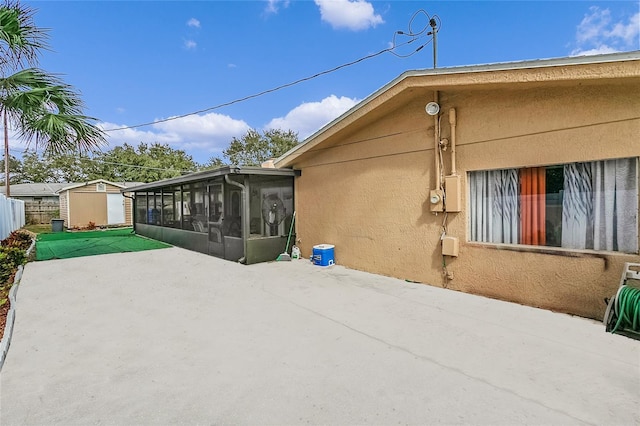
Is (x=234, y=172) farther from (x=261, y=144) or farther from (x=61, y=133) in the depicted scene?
(x=261, y=144)

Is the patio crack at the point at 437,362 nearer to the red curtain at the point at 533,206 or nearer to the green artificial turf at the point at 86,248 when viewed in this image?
the red curtain at the point at 533,206

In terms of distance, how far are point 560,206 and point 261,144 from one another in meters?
27.2

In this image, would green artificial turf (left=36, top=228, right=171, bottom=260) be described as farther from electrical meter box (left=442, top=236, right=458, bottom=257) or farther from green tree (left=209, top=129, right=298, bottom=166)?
green tree (left=209, top=129, right=298, bottom=166)

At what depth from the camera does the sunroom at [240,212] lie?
7938mm

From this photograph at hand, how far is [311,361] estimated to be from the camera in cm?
299

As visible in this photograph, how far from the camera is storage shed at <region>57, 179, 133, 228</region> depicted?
58.6 feet

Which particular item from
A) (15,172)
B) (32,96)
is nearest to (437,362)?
(32,96)

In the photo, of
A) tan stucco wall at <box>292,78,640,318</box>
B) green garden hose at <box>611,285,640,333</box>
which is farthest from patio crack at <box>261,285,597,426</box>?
tan stucco wall at <box>292,78,640,318</box>

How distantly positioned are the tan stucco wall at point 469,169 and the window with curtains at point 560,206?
171 millimetres

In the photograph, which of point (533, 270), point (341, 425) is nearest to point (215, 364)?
point (341, 425)

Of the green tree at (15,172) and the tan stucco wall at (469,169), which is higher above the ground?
the green tree at (15,172)

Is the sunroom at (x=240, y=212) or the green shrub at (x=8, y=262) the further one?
the sunroom at (x=240, y=212)

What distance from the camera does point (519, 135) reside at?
4.59m

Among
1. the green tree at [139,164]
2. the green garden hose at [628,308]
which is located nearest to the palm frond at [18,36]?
the green garden hose at [628,308]
